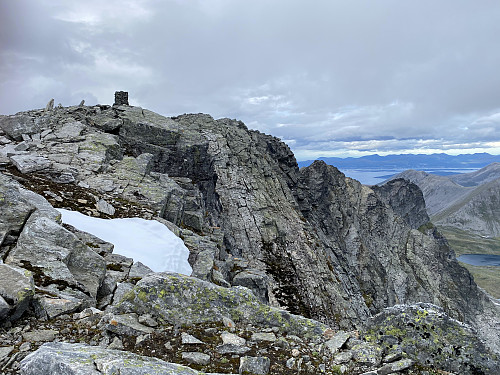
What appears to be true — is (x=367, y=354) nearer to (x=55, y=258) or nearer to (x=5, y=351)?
(x=5, y=351)

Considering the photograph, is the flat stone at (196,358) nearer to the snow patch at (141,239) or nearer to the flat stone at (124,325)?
the flat stone at (124,325)

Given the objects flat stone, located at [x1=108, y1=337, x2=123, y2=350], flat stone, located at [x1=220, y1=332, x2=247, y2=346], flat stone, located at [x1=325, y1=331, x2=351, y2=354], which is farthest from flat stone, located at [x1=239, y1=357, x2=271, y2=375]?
flat stone, located at [x1=108, y1=337, x2=123, y2=350]

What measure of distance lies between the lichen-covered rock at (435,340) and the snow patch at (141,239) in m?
15.7

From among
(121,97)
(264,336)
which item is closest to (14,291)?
→ (264,336)

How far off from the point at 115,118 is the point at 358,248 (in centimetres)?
10350

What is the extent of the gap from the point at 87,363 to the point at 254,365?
454 centimetres

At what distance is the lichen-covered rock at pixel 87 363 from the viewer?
6988 millimetres

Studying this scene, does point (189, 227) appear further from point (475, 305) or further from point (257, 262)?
point (475, 305)

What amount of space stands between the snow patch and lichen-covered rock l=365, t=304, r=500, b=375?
616 inches

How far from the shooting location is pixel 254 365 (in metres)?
9.05

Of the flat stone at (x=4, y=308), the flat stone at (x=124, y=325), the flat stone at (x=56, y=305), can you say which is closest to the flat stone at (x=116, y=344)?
the flat stone at (x=124, y=325)

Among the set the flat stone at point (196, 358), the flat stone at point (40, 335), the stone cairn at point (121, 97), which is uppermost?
the stone cairn at point (121, 97)

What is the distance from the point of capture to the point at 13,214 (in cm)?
1598

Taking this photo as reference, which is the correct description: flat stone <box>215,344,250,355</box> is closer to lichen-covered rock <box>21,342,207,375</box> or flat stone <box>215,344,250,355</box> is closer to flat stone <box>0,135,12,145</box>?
lichen-covered rock <box>21,342,207,375</box>
